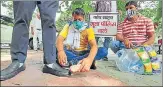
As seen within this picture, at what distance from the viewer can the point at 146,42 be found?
417 cm

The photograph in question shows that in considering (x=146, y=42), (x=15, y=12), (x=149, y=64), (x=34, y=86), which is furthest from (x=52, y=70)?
(x=146, y=42)

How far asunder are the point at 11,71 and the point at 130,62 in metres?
1.78

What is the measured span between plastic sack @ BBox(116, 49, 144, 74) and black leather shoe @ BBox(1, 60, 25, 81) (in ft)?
5.26

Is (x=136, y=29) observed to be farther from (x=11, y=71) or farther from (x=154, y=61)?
(x=11, y=71)

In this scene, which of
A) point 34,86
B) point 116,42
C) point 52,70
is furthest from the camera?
point 116,42

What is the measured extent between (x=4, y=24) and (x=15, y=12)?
737cm

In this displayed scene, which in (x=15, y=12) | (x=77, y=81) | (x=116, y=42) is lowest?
(x=77, y=81)

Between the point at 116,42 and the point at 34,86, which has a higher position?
the point at 116,42

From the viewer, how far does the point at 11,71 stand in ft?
8.72

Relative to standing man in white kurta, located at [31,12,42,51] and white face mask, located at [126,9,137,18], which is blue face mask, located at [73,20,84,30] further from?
standing man in white kurta, located at [31,12,42,51]

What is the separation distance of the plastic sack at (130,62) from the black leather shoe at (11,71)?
5.26ft

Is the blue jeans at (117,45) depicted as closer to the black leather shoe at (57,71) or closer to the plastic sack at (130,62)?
the plastic sack at (130,62)

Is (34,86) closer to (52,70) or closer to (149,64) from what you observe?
(52,70)

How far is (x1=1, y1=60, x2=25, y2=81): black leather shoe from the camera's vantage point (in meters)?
2.59
